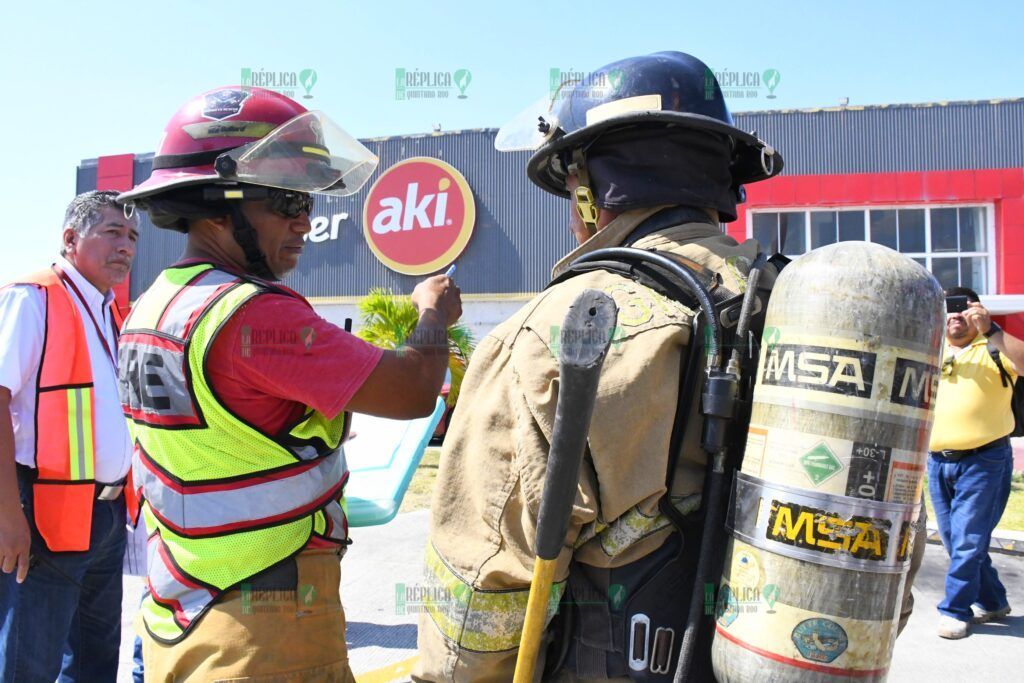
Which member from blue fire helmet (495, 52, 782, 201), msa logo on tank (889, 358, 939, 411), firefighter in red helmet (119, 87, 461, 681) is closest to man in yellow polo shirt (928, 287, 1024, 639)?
blue fire helmet (495, 52, 782, 201)

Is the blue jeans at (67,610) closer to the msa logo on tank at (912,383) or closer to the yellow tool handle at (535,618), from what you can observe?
the yellow tool handle at (535,618)

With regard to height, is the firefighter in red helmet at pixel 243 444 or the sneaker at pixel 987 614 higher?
the firefighter in red helmet at pixel 243 444

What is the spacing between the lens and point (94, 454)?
9.71 feet

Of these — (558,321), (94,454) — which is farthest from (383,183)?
(558,321)

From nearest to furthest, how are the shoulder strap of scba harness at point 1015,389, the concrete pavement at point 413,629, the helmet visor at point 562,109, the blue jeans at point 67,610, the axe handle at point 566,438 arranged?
the axe handle at point 566,438 < the helmet visor at point 562,109 < the blue jeans at point 67,610 < the concrete pavement at point 413,629 < the shoulder strap of scba harness at point 1015,389

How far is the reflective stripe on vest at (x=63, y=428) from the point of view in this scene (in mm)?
2822

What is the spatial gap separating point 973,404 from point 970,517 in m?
0.71

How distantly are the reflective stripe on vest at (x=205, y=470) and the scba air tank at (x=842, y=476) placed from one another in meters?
1.01

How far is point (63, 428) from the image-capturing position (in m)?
2.88

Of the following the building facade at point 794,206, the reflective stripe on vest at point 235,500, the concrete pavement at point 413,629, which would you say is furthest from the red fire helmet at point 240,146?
the building facade at point 794,206

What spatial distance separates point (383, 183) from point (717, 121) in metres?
21.9

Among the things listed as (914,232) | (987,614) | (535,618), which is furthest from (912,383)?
(914,232)

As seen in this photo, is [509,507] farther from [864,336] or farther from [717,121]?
[717,121]

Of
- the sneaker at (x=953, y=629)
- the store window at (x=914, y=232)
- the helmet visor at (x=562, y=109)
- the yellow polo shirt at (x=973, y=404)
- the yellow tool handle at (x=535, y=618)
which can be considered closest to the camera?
the yellow tool handle at (x=535, y=618)
